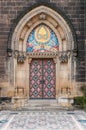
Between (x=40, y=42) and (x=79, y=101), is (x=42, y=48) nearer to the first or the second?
(x=40, y=42)

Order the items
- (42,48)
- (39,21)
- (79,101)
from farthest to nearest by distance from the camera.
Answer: (42,48)
(39,21)
(79,101)

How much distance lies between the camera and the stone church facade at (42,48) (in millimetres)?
19359

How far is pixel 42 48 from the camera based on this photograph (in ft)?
66.0

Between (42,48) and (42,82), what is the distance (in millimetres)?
1790

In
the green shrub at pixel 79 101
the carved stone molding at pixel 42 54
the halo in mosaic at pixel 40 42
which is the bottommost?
the green shrub at pixel 79 101

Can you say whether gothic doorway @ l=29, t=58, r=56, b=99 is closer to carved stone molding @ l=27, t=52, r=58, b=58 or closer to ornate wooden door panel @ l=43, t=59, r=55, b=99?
ornate wooden door panel @ l=43, t=59, r=55, b=99

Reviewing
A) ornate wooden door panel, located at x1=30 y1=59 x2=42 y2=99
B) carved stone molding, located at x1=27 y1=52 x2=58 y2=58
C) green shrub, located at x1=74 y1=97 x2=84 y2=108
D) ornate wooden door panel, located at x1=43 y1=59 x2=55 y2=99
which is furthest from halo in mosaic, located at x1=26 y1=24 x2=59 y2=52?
green shrub, located at x1=74 y1=97 x2=84 y2=108

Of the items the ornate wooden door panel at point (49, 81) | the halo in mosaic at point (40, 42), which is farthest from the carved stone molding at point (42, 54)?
the ornate wooden door panel at point (49, 81)

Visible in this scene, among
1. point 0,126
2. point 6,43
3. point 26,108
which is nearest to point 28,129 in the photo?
point 0,126

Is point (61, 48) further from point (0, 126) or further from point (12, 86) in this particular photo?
point (0, 126)

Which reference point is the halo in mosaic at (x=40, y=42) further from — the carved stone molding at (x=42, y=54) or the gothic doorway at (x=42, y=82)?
the gothic doorway at (x=42, y=82)

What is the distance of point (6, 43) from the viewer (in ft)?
63.9

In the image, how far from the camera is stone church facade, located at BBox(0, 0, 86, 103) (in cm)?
1936

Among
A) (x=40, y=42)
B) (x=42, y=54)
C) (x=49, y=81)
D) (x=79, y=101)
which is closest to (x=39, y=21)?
(x=40, y=42)
